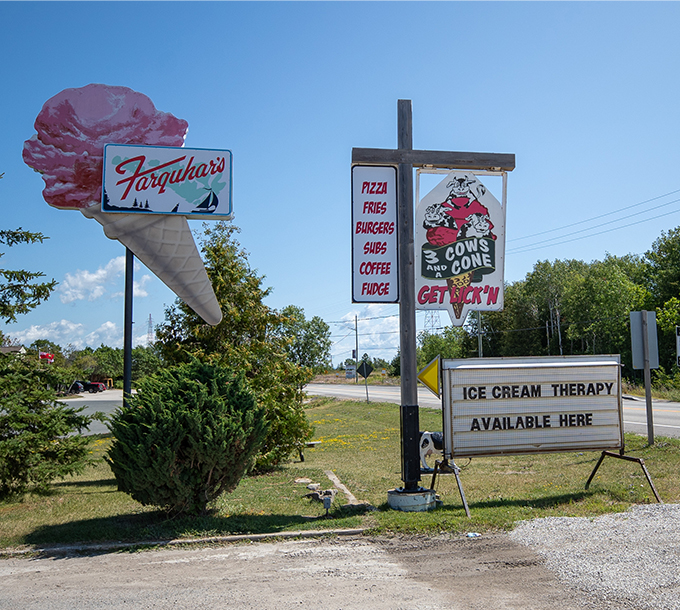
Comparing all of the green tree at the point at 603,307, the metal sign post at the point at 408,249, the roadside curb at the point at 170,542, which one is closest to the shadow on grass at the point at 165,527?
the roadside curb at the point at 170,542

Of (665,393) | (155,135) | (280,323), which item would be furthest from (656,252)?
(155,135)

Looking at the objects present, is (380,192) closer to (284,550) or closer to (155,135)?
(155,135)

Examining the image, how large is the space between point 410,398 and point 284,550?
9.24ft

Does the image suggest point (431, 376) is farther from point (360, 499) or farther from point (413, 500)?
point (360, 499)

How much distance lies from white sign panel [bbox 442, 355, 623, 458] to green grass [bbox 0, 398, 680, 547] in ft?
2.69

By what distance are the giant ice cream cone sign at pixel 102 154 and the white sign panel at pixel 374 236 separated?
222 cm

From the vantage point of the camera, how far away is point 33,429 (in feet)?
30.7

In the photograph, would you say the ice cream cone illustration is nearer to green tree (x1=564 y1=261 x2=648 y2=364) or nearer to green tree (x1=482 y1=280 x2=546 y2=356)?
green tree (x1=564 y1=261 x2=648 y2=364)

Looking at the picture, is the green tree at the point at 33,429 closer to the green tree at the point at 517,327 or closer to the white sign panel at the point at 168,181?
the white sign panel at the point at 168,181

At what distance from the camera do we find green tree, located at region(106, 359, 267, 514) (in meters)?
6.98

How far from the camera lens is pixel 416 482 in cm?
821

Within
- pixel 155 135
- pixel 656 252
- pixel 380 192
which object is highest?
pixel 656 252

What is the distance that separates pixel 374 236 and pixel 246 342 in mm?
5811

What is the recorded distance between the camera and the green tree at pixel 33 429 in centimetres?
901
